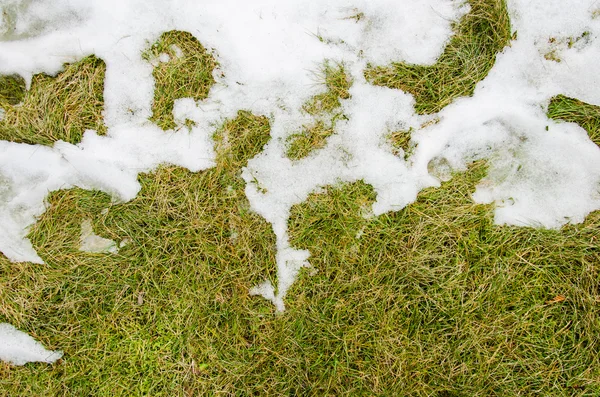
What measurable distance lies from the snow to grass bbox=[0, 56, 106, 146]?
0.19ft

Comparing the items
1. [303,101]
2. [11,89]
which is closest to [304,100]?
[303,101]

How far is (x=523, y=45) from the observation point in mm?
2119

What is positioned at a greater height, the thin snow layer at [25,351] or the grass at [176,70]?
the grass at [176,70]

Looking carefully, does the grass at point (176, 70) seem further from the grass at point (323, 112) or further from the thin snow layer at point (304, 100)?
the grass at point (323, 112)

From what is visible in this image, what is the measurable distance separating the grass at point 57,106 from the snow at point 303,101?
57 millimetres

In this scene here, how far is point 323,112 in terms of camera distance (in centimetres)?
220

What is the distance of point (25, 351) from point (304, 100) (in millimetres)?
2377

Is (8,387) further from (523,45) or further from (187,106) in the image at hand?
(523,45)

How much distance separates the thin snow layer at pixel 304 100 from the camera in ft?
6.94

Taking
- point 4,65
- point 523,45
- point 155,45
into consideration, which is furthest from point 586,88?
point 4,65

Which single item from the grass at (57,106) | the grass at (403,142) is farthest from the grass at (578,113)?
the grass at (57,106)

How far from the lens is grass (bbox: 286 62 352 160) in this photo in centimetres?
217

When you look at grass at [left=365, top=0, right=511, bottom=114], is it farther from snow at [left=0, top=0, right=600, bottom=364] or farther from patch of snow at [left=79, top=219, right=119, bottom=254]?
patch of snow at [left=79, top=219, right=119, bottom=254]

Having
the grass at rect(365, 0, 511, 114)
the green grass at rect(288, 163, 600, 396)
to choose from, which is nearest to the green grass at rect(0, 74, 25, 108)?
the green grass at rect(288, 163, 600, 396)
